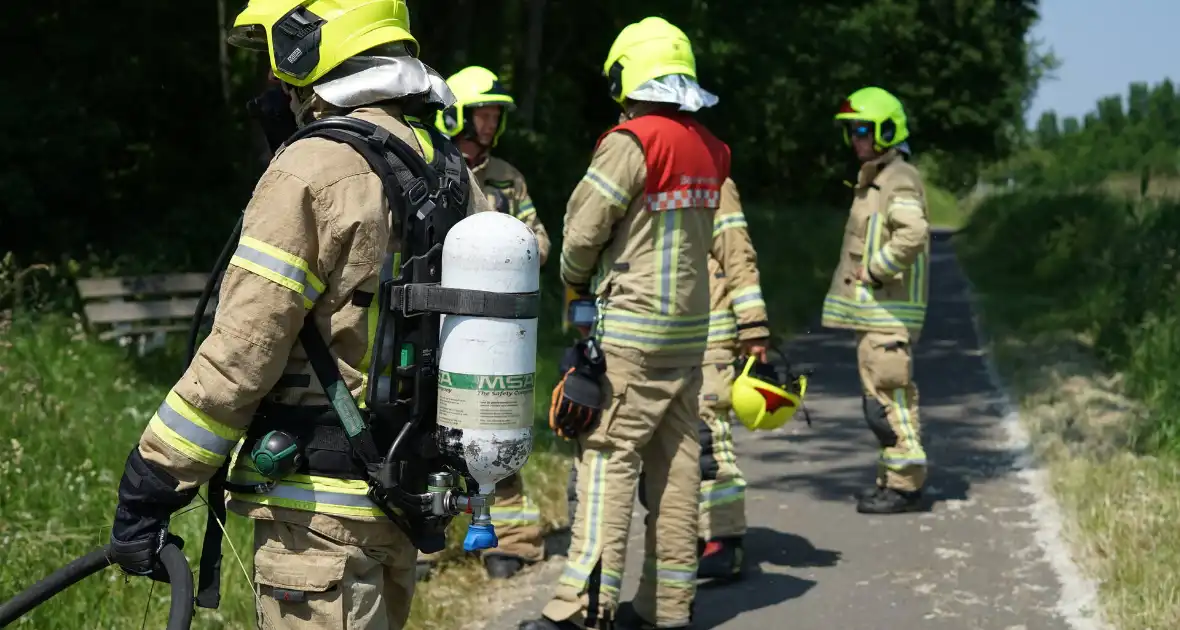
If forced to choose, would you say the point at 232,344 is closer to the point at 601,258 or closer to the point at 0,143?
the point at 601,258

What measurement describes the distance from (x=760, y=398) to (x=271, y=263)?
3.70 meters

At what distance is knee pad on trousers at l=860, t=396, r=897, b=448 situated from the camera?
7852 mm

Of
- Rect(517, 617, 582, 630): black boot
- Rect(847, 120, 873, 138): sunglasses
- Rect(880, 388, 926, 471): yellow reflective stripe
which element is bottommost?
Rect(517, 617, 582, 630): black boot

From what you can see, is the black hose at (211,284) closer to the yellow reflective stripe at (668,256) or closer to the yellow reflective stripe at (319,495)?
the yellow reflective stripe at (319,495)

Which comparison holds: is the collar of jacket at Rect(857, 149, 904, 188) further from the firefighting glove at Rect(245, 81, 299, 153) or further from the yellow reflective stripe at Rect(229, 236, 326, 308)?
the yellow reflective stripe at Rect(229, 236, 326, 308)

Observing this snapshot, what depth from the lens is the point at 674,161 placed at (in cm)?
538

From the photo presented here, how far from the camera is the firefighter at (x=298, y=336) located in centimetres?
311

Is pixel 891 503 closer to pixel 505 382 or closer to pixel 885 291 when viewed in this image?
pixel 885 291

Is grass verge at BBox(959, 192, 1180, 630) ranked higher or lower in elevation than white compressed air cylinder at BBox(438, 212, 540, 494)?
lower

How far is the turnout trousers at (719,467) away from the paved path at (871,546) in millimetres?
277

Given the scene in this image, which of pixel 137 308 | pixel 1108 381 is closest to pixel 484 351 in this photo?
pixel 137 308

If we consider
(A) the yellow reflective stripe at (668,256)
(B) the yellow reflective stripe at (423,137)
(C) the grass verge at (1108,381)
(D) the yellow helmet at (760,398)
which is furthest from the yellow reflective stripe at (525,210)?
(B) the yellow reflective stripe at (423,137)

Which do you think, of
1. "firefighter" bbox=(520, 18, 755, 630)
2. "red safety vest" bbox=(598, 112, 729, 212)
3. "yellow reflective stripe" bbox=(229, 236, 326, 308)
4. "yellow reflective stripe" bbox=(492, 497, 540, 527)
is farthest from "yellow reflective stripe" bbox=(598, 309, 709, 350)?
"yellow reflective stripe" bbox=(229, 236, 326, 308)

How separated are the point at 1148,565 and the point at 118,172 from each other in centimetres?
1131
